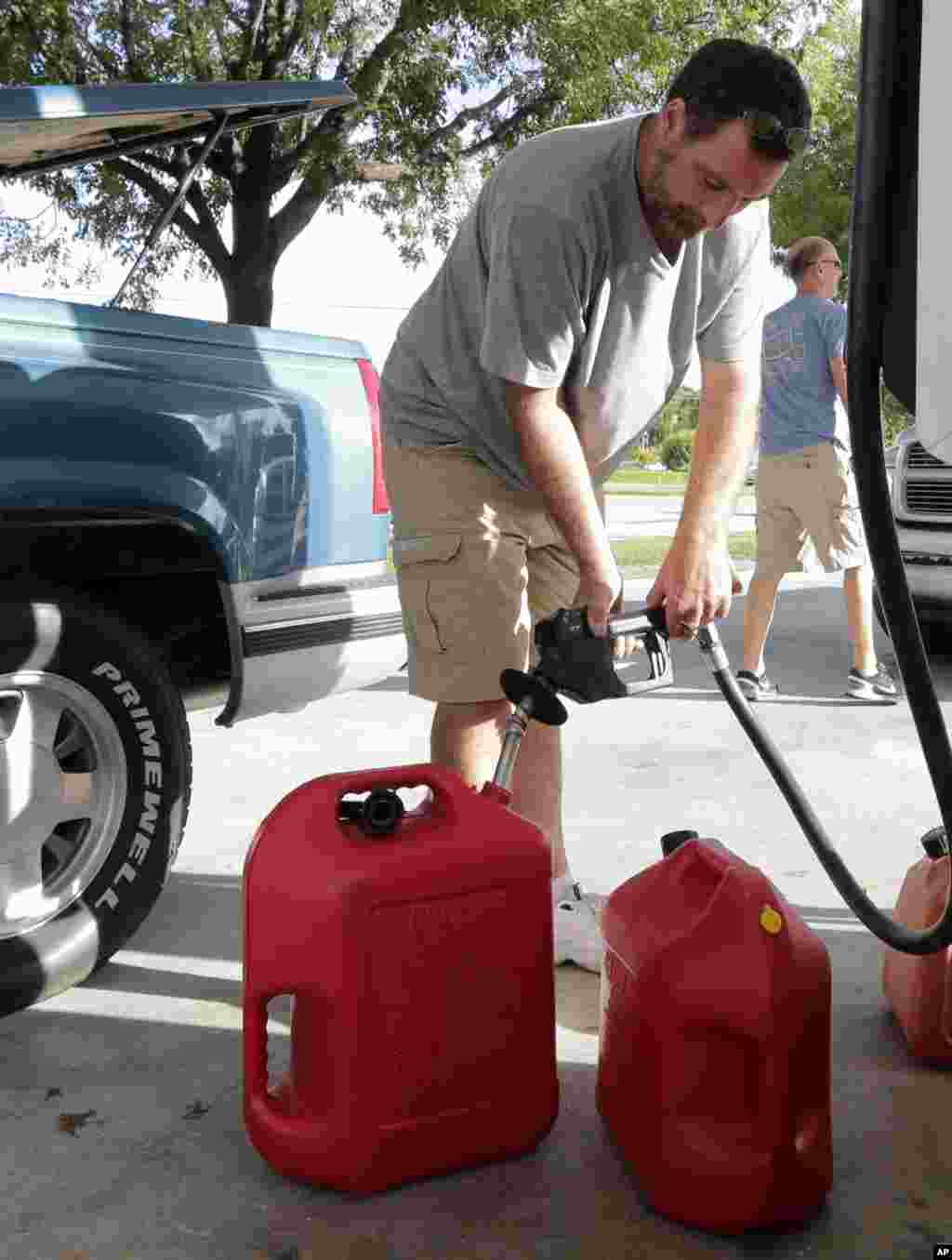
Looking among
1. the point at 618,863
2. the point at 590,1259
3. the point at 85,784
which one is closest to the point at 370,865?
the point at 590,1259

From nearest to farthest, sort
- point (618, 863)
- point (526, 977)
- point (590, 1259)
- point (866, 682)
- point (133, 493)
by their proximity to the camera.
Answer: point (590, 1259) → point (526, 977) → point (133, 493) → point (618, 863) → point (866, 682)

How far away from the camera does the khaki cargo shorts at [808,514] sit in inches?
227

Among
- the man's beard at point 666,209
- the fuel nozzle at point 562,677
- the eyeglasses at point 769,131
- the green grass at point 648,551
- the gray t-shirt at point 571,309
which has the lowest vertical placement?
the green grass at point 648,551

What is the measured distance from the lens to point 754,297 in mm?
2893

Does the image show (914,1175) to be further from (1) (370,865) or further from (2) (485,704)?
(2) (485,704)

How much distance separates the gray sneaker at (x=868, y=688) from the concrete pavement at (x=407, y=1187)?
4.87 ft

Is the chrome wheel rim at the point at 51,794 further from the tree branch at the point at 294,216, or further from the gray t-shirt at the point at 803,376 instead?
the tree branch at the point at 294,216

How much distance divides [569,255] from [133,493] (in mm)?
980

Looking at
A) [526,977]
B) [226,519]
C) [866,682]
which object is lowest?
[866,682]

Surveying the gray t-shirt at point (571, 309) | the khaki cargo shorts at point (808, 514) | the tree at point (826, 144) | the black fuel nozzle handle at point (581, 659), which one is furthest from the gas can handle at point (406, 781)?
the tree at point (826, 144)

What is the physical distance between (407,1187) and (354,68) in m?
13.8

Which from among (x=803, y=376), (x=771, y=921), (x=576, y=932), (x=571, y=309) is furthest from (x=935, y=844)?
(x=803, y=376)

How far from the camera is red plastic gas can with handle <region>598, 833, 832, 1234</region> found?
1.93 meters

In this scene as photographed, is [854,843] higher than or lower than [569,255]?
lower
